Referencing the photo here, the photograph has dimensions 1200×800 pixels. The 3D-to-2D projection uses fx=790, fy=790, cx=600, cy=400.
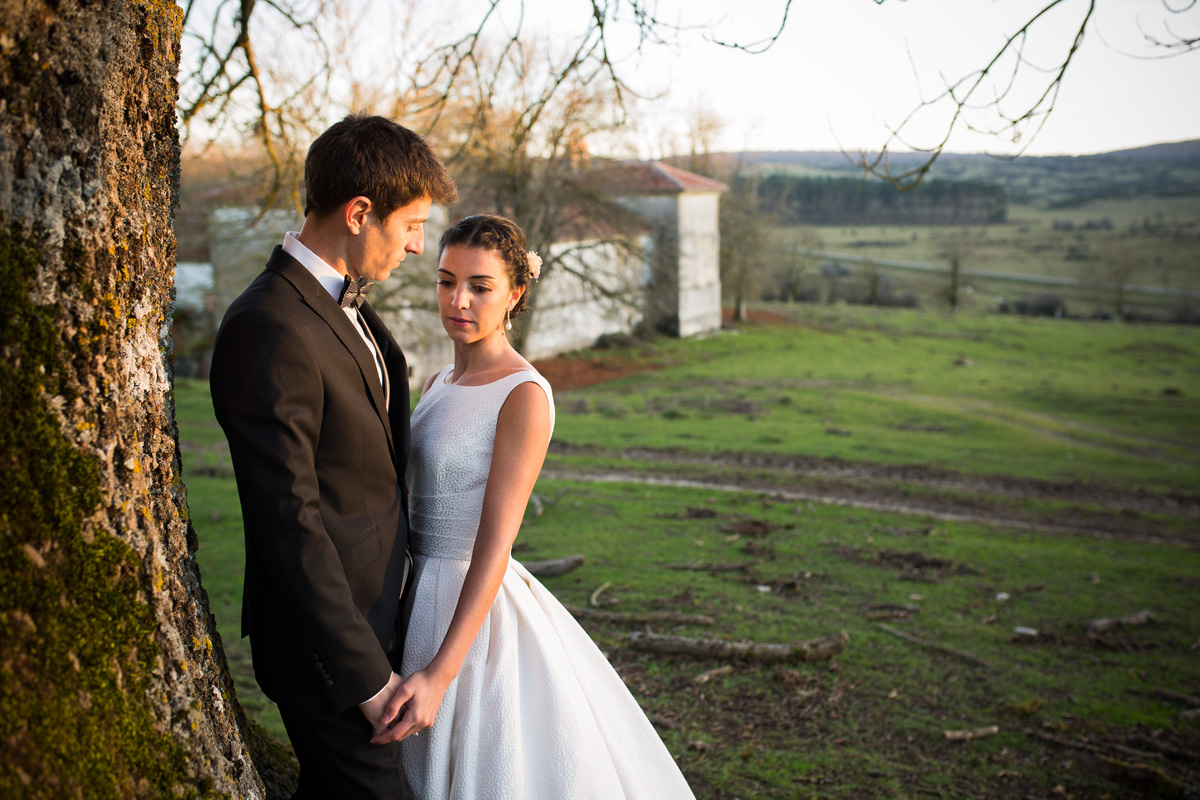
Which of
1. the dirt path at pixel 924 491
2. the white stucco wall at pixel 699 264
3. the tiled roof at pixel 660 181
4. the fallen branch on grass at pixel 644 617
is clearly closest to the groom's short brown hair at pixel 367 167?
the fallen branch on grass at pixel 644 617

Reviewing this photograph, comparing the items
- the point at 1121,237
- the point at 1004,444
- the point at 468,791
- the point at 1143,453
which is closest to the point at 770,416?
the point at 1004,444

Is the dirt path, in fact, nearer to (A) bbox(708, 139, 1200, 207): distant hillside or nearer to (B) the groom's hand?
(B) the groom's hand

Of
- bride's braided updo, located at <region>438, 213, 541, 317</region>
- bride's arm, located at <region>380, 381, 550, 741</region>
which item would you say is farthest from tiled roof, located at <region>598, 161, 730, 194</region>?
→ bride's arm, located at <region>380, 381, 550, 741</region>

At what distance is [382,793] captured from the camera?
76.1 inches

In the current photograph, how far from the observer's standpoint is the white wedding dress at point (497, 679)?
7.15 feet

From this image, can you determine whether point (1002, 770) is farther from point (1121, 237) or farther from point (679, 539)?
point (1121, 237)

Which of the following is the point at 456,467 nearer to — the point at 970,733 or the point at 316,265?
the point at 316,265

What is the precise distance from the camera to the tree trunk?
142cm

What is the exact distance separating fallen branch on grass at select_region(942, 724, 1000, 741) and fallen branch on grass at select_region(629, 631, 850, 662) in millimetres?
908

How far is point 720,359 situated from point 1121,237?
72.1 metres

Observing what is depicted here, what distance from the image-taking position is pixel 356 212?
1.97 meters

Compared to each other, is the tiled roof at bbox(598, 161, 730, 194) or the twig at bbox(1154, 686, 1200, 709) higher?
the tiled roof at bbox(598, 161, 730, 194)

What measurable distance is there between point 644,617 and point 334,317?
4.28 meters

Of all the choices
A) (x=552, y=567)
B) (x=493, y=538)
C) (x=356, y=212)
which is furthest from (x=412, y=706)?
(x=552, y=567)
